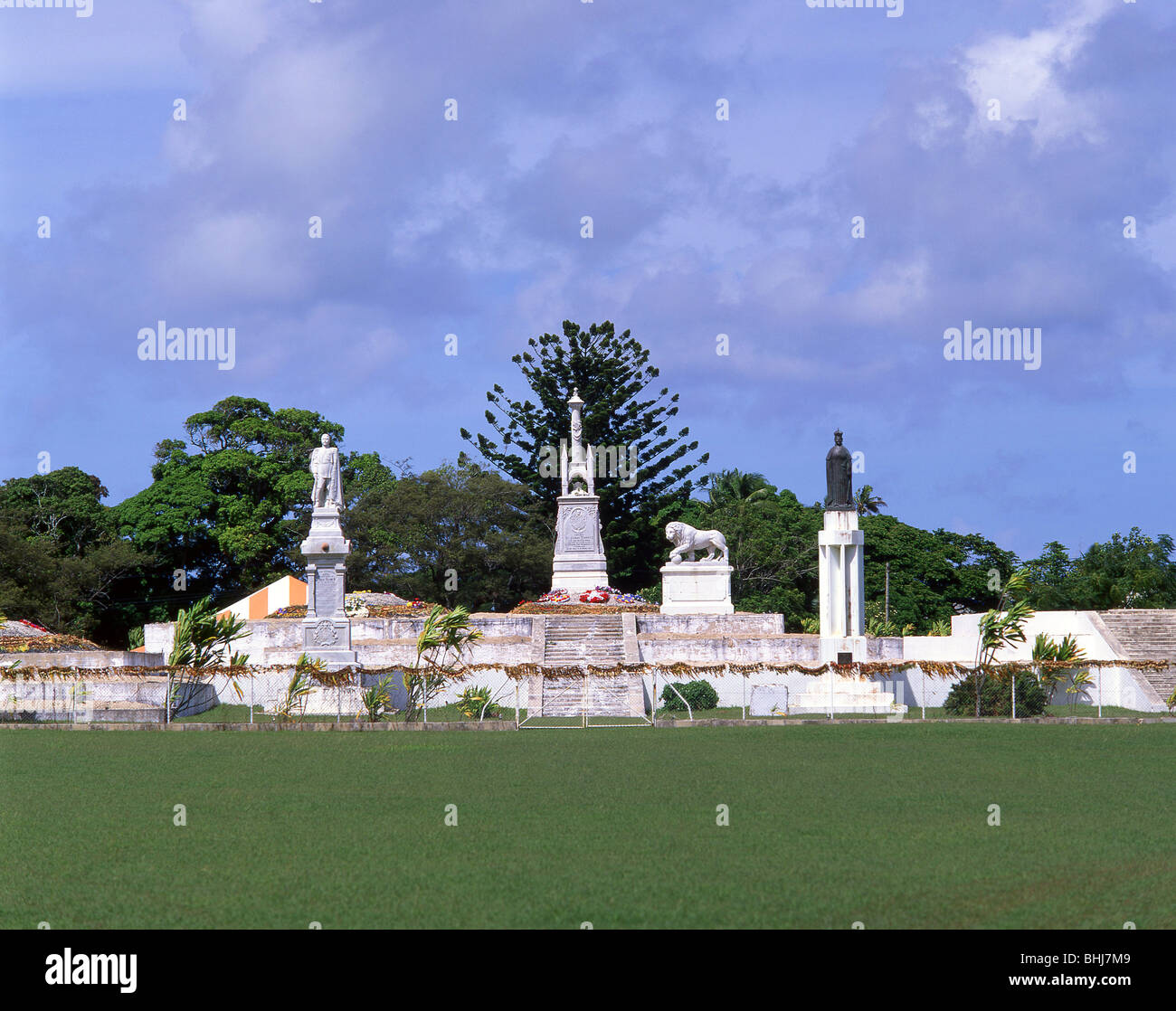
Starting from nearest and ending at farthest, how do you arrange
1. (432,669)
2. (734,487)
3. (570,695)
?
(432,669) < (570,695) < (734,487)

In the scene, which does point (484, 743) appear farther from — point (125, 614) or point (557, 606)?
point (125, 614)

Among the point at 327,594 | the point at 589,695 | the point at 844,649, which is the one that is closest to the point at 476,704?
the point at 589,695

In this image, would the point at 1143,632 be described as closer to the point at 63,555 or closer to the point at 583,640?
the point at 583,640

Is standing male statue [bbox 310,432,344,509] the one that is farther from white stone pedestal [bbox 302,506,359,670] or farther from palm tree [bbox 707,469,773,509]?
palm tree [bbox 707,469,773,509]

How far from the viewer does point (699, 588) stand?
38.6 m

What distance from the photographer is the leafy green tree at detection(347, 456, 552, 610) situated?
50.3 meters

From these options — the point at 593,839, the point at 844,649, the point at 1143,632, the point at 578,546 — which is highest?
the point at 578,546

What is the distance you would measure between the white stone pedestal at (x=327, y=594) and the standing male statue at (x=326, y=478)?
1.80ft

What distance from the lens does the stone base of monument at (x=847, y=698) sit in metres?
28.1

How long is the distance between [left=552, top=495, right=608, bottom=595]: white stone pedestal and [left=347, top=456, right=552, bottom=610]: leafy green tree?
8998 mm

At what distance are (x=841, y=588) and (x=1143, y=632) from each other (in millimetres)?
7190

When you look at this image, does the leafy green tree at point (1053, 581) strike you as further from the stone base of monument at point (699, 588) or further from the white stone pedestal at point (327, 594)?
the white stone pedestal at point (327, 594)

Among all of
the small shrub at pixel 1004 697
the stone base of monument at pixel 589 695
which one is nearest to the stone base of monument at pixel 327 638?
the stone base of monument at pixel 589 695
